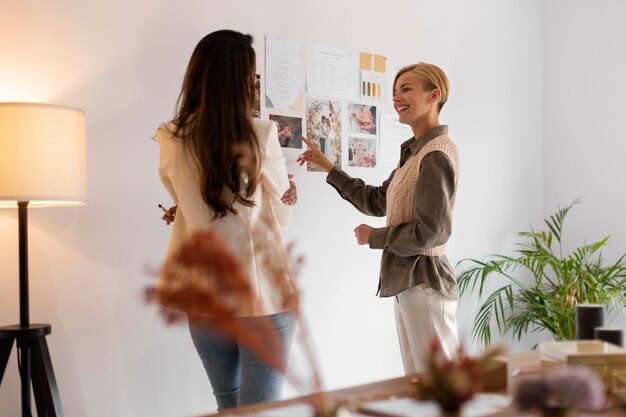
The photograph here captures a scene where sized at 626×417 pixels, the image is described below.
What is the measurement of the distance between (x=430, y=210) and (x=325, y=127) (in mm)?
1262

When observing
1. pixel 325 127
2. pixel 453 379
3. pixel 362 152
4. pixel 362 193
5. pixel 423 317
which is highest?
pixel 325 127

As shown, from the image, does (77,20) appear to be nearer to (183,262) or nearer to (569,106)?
(183,262)

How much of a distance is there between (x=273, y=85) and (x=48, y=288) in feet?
4.48

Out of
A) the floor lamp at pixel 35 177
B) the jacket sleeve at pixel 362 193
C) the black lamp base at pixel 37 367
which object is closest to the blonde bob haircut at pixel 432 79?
the jacket sleeve at pixel 362 193

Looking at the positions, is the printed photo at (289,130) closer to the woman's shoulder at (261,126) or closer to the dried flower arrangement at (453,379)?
the woman's shoulder at (261,126)

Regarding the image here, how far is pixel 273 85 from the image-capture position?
3.55 m

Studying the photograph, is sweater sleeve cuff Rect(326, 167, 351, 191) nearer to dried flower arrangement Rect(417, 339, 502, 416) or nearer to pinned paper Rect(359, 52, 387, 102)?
pinned paper Rect(359, 52, 387, 102)

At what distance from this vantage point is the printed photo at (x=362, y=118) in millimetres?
3905

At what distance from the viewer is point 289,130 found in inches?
142

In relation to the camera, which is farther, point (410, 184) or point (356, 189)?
point (356, 189)

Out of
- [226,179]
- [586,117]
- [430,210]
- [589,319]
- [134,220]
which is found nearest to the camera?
[589,319]

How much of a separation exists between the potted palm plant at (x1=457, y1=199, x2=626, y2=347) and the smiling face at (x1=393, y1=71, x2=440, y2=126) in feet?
5.32

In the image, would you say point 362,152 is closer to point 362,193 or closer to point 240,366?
point 362,193

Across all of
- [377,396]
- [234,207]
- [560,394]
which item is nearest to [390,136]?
[234,207]
